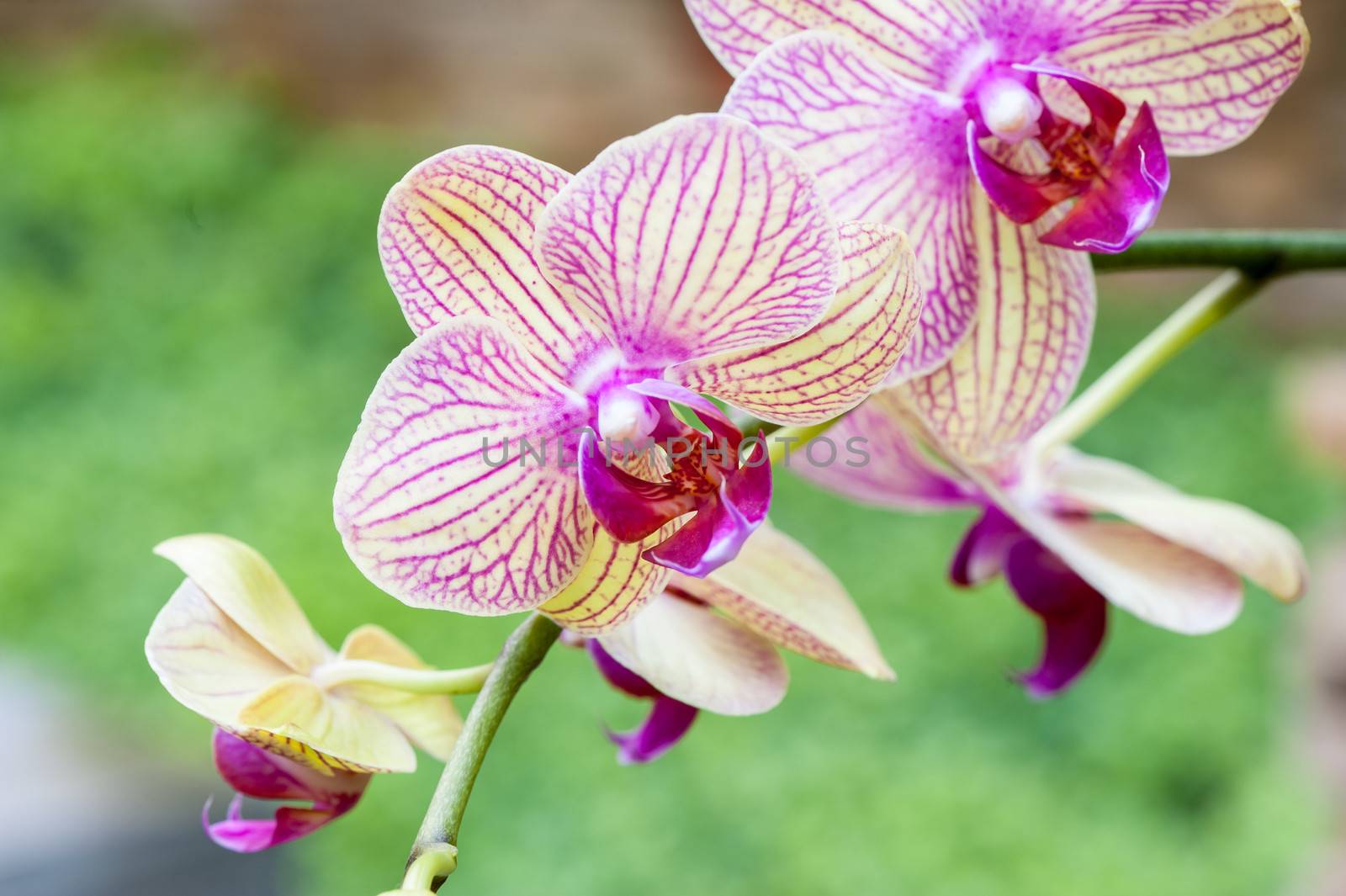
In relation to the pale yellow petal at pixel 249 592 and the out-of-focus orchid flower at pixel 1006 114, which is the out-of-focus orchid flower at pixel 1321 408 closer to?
the out-of-focus orchid flower at pixel 1006 114

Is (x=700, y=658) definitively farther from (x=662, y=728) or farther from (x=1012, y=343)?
(x=1012, y=343)

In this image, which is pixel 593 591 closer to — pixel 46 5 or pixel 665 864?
pixel 665 864

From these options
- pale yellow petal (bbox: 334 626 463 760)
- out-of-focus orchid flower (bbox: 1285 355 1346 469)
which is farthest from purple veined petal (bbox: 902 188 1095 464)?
out-of-focus orchid flower (bbox: 1285 355 1346 469)

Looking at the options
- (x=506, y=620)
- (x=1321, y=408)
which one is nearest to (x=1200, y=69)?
(x=506, y=620)

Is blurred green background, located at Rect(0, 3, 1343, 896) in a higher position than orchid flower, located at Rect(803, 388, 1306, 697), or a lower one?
lower

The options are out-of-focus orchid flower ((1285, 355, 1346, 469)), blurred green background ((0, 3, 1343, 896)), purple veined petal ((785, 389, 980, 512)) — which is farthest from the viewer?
out-of-focus orchid flower ((1285, 355, 1346, 469))

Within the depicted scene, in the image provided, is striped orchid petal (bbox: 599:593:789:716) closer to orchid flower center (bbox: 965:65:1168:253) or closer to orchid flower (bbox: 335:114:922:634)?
orchid flower (bbox: 335:114:922:634)

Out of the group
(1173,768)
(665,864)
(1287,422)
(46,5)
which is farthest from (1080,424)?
(46,5)
